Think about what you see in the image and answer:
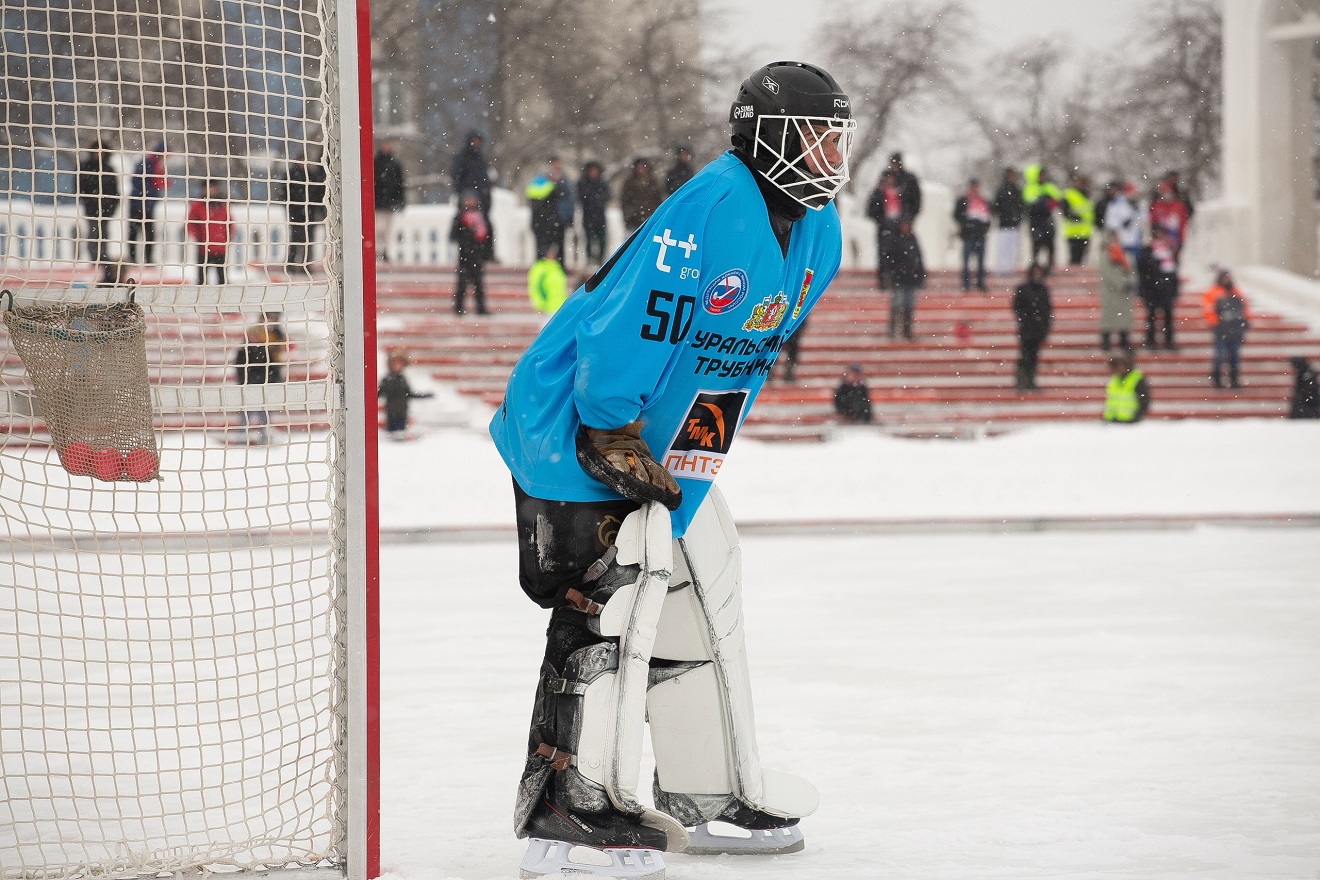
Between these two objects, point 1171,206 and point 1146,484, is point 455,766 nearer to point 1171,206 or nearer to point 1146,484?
point 1146,484

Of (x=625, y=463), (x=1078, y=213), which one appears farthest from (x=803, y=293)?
(x=1078, y=213)

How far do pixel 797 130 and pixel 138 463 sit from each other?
135 cm

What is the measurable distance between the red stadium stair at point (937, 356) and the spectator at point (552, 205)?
0.99m

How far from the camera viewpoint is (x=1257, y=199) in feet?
63.2

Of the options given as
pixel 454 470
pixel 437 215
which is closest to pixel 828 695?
pixel 454 470

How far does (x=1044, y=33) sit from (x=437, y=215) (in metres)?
11.9

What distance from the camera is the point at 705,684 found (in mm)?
2631

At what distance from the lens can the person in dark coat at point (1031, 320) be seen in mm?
13273

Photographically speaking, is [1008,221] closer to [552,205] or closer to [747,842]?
[552,205]

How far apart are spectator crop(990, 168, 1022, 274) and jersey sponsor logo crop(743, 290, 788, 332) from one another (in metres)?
13.3

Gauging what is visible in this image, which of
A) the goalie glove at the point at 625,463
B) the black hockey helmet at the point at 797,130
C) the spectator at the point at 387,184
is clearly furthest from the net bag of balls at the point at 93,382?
the spectator at the point at 387,184

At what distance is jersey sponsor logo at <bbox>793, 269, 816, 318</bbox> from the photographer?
8.62 feet

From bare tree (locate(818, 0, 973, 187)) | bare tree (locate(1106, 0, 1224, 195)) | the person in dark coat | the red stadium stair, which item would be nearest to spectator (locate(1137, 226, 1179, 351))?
the red stadium stair

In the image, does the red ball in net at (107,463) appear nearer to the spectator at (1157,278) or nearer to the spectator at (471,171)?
the spectator at (471,171)
